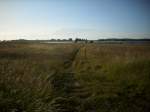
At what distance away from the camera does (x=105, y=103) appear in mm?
5859

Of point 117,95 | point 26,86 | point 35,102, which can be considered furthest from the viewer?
point 117,95

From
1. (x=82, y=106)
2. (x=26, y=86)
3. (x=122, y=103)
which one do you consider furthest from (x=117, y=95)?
(x=26, y=86)

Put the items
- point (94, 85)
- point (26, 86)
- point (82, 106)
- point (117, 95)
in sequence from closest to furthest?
1. point (26, 86)
2. point (82, 106)
3. point (117, 95)
4. point (94, 85)

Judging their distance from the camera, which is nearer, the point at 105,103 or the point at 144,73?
the point at 105,103

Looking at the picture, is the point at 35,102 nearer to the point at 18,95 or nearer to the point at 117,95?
the point at 18,95

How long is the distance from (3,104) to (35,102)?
721 millimetres

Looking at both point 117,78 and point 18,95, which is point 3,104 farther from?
point 117,78

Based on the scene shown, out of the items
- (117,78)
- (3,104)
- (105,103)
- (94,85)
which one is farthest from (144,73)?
(3,104)

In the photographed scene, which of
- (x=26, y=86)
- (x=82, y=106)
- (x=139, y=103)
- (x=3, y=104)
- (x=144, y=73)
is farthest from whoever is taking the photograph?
(x=144, y=73)

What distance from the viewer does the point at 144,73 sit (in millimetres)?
8812

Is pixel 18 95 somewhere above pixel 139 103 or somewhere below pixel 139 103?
above

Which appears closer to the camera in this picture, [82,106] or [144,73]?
[82,106]

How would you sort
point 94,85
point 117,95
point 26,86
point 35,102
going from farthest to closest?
point 94,85 → point 117,95 → point 26,86 → point 35,102

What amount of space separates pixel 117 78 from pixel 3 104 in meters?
6.06
